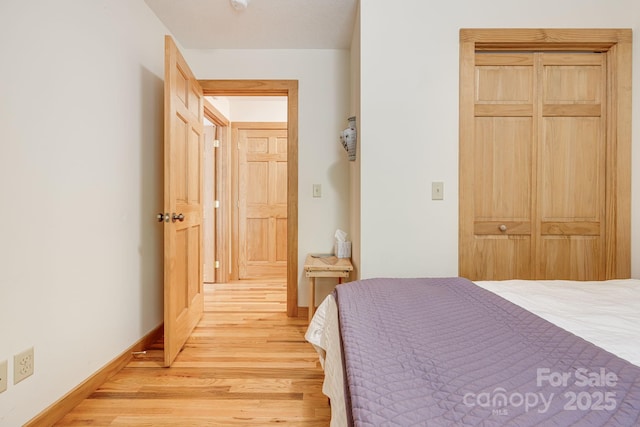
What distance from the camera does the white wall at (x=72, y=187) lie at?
3.99 feet

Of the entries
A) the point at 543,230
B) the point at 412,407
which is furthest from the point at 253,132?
the point at 412,407

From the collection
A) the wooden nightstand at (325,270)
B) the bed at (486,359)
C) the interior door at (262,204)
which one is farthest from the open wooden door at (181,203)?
the interior door at (262,204)

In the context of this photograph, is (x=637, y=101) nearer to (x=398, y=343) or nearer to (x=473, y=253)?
(x=473, y=253)

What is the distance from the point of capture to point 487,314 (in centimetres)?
95

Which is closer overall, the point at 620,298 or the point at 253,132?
the point at 620,298

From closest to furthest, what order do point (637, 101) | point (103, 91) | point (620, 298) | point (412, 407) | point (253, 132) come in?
point (412, 407)
point (620, 298)
point (103, 91)
point (637, 101)
point (253, 132)

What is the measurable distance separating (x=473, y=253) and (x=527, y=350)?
1295mm

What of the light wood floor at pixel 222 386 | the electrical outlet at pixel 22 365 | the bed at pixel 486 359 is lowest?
the light wood floor at pixel 222 386

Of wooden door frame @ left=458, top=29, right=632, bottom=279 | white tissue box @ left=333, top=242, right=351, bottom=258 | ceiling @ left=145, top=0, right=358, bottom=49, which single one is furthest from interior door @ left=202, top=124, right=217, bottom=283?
wooden door frame @ left=458, top=29, right=632, bottom=279

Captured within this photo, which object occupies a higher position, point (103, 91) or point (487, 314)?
point (103, 91)

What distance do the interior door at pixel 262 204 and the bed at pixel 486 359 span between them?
3105 mm

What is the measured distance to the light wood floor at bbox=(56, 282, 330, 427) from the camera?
4.74 ft

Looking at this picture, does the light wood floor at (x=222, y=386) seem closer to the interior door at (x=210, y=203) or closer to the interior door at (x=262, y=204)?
the interior door at (x=210, y=203)

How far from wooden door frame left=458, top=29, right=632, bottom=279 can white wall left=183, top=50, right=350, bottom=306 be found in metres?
1.04
